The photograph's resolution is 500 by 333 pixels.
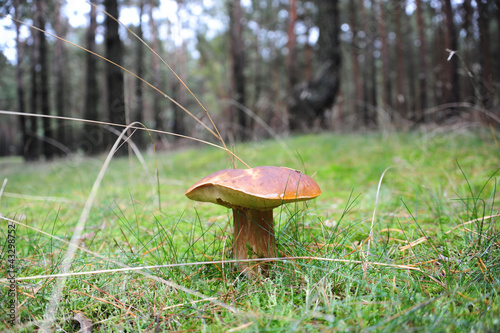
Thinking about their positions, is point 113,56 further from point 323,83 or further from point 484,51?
point 484,51

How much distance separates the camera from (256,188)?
94 cm

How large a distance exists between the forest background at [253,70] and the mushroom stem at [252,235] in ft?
2.74

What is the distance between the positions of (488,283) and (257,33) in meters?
23.2

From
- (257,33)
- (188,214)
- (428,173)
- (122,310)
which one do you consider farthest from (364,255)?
(257,33)

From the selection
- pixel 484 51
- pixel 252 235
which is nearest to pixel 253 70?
pixel 484 51

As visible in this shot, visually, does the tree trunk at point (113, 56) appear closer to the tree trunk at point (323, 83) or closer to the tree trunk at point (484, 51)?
the tree trunk at point (323, 83)

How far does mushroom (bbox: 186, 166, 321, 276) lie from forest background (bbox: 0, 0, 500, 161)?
0.71 metres

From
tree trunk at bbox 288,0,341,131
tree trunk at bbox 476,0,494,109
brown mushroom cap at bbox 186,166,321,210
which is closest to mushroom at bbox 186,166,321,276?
brown mushroom cap at bbox 186,166,321,210

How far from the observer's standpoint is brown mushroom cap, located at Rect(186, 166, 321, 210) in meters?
0.94

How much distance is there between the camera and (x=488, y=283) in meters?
0.94

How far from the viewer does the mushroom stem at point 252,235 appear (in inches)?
45.9

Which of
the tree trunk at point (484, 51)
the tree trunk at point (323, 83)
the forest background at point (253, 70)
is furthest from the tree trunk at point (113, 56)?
the tree trunk at point (484, 51)

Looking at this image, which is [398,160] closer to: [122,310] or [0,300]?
[122,310]

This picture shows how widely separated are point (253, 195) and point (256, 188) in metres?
0.04
